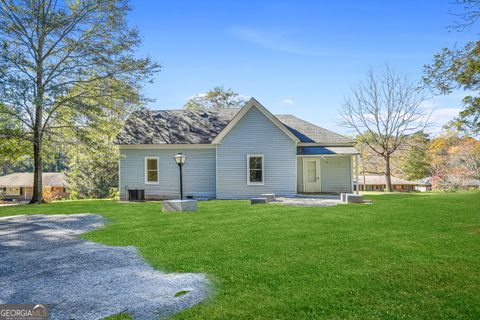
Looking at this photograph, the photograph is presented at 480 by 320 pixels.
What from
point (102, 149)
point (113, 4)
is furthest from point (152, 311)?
point (113, 4)

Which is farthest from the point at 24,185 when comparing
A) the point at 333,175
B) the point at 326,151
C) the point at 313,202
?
the point at 313,202

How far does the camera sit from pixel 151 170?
21203 mm

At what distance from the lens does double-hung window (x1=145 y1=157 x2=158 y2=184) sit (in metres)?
21.1

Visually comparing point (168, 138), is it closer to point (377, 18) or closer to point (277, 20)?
point (277, 20)

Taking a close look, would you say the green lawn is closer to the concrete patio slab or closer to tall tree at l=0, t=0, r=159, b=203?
the concrete patio slab

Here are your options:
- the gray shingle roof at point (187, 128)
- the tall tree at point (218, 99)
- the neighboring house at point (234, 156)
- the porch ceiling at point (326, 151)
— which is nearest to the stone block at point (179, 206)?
the neighboring house at point (234, 156)

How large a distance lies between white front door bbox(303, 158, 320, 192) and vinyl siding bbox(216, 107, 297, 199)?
74.4 inches

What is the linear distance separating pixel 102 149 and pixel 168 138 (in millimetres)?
3948

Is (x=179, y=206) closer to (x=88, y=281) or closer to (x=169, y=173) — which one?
(x=169, y=173)

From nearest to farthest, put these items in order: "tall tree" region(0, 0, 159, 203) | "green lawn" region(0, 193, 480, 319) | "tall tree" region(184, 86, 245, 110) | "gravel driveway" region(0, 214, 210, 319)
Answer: "green lawn" region(0, 193, 480, 319) < "gravel driveway" region(0, 214, 210, 319) < "tall tree" region(0, 0, 159, 203) < "tall tree" region(184, 86, 245, 110)

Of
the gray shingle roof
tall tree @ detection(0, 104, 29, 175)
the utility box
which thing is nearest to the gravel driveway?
the utility box

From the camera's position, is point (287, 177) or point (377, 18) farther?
point (287, 177)

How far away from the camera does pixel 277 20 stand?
13.5m

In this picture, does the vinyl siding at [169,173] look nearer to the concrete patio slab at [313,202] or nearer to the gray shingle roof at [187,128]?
the gray shingle roof at [187,128]
